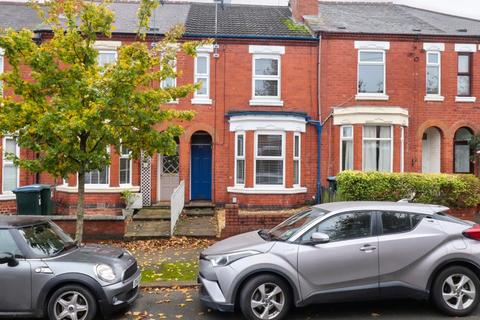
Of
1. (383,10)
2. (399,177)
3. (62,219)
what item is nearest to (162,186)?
(62,219)

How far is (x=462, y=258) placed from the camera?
17.9 feet

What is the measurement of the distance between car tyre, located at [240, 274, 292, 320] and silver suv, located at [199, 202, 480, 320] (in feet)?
0.04

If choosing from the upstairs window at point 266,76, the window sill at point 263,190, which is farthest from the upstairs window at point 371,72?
the window sill at point 263,190

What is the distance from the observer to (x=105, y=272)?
5.49 meters

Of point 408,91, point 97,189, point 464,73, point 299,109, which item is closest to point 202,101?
point 299,109

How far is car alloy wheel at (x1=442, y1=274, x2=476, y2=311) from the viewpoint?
5441mm

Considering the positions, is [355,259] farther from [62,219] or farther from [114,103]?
[62,219]

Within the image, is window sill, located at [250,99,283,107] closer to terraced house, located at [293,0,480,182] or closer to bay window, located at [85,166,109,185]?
terraced house, located at [293,0,480,182]

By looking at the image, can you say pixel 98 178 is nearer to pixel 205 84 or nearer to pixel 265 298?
pixel 205 84

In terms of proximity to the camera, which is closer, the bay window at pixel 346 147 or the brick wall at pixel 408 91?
the bay window at pixel 346 147

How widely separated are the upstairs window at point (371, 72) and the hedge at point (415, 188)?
5939mm

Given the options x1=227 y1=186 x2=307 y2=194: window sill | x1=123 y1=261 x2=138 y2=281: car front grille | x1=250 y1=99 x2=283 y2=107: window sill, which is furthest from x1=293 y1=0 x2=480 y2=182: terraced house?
x1=123 y1=261 x2=138 y2=281: car front grille

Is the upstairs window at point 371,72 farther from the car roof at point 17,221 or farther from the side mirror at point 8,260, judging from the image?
the side mirror at point 8,260

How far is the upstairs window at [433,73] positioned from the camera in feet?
51.8
